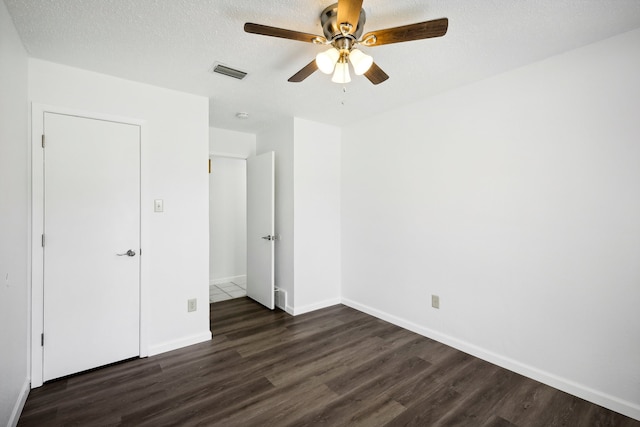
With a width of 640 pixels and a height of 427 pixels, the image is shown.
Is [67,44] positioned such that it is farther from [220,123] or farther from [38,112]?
[220,123]

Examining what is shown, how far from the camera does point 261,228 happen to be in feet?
13.0

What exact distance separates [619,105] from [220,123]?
380 cm

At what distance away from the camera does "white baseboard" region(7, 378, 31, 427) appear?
1.79m

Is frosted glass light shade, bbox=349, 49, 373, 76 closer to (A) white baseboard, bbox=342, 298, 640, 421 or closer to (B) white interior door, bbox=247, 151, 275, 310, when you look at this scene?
(B) white interior door, bbox=247, 151, 275, 310

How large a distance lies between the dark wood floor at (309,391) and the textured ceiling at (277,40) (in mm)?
2456

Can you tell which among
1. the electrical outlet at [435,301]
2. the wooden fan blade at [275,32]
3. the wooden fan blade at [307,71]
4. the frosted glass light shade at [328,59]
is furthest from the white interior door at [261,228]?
the wooden fan blade at [275,32]

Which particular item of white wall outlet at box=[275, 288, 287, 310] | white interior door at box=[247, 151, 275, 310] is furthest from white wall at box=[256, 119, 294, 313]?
white interior door at box=[247, 151, 275, 310]

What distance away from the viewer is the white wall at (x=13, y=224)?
1.64 m

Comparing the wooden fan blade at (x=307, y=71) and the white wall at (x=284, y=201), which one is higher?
the wooden fan blade at (x=307, y=71)

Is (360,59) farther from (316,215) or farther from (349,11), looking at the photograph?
(316,215)

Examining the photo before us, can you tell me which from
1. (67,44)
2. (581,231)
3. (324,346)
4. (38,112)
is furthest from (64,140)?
(581,231)

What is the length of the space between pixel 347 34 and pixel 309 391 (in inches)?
93.2

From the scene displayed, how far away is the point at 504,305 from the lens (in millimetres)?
2500

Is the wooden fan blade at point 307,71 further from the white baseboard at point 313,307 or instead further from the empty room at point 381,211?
the white baseboard at point 313,307
